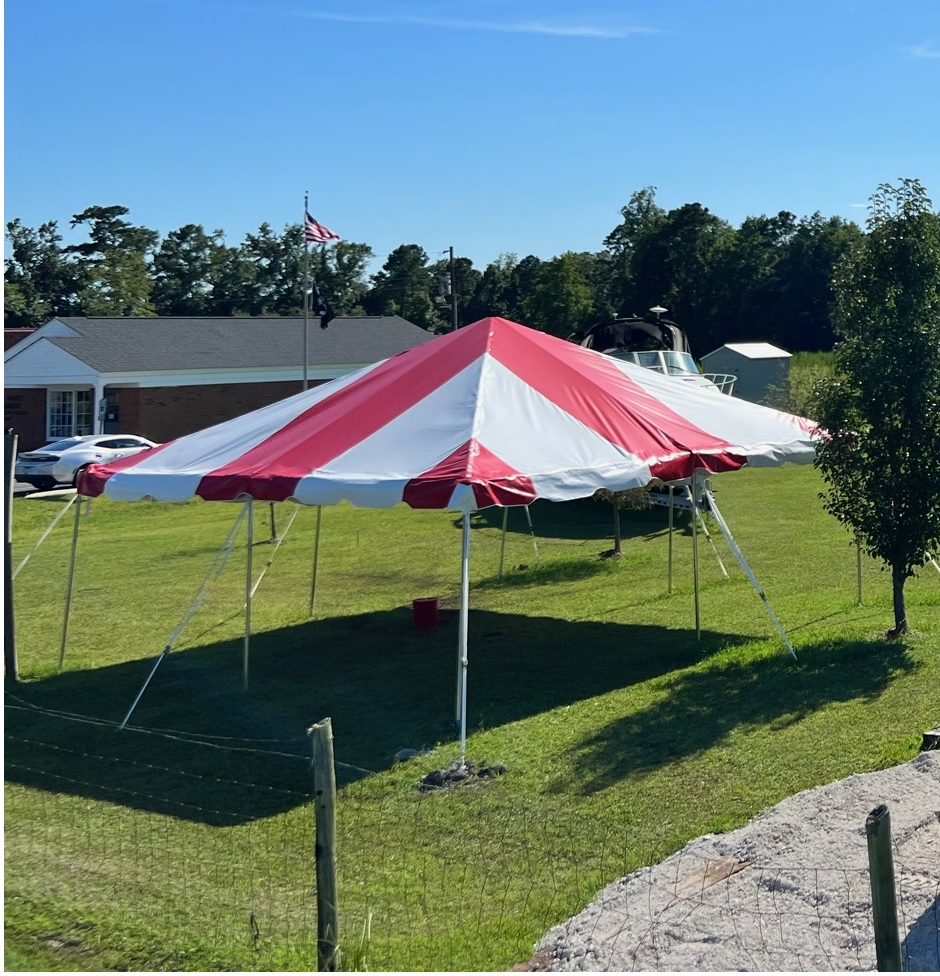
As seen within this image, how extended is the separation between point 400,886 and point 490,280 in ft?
252

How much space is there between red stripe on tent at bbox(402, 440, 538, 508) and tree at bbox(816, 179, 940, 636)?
11.7 feet

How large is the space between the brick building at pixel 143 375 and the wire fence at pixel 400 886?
109 ft

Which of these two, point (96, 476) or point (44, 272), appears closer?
point (96, 476)

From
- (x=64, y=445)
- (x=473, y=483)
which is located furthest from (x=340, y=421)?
(x=64, y=445)

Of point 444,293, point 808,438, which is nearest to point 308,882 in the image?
point 808,438

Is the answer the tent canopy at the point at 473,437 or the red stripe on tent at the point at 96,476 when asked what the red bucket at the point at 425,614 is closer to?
the tent canopy at the point at 473,437

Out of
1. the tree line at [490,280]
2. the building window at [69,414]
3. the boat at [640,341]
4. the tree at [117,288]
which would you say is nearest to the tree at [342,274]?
the tree line at [490,280]

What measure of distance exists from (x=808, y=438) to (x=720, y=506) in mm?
11198

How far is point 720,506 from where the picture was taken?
77.8 ft

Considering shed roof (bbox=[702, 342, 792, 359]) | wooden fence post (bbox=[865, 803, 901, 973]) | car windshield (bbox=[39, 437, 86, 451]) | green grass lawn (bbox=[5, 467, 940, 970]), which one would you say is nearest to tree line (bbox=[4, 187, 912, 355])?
shed roof (bbox=[702, 342, 792, 359])

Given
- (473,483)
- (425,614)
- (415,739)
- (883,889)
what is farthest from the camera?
(425,614)

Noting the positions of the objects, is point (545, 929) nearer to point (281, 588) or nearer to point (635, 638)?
point (635, 638)

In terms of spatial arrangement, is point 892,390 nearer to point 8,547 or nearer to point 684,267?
point 8,547

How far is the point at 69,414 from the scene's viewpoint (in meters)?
41.5
